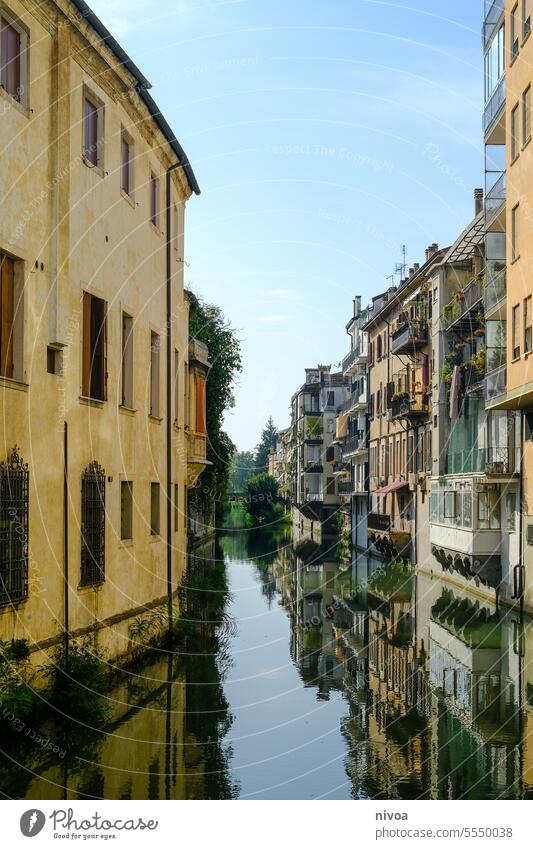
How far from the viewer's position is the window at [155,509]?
22.7 m

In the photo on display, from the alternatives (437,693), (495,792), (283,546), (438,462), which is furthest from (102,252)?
(283,546)

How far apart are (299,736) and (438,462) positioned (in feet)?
86.4

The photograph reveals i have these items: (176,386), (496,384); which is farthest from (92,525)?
(496,384)

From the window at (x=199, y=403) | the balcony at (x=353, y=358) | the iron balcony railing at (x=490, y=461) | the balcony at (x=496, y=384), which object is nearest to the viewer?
the balcony at (x=496, y=384)

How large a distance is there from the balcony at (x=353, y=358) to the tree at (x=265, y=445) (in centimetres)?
9393

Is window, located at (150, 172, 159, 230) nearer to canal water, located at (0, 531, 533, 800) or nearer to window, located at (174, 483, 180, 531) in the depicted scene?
window, located at (174, 483, 180, 531)

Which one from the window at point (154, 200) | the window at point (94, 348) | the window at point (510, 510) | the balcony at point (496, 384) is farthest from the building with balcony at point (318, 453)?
the window at point (94, 348)

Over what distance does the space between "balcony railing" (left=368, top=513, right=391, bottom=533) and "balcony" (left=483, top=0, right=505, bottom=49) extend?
75.9 ft

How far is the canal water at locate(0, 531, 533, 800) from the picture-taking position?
39.1 ft

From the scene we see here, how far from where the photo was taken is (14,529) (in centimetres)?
1360

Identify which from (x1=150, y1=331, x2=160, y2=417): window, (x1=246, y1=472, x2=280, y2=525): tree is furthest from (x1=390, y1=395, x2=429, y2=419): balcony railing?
(x1=246, y1=472, x2=280, y2=525): tree

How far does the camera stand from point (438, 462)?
132 feet

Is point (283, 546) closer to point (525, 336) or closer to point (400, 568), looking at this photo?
point (400, 568)

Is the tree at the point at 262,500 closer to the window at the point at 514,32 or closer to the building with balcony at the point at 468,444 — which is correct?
the building with balcony at the point at 468,444
